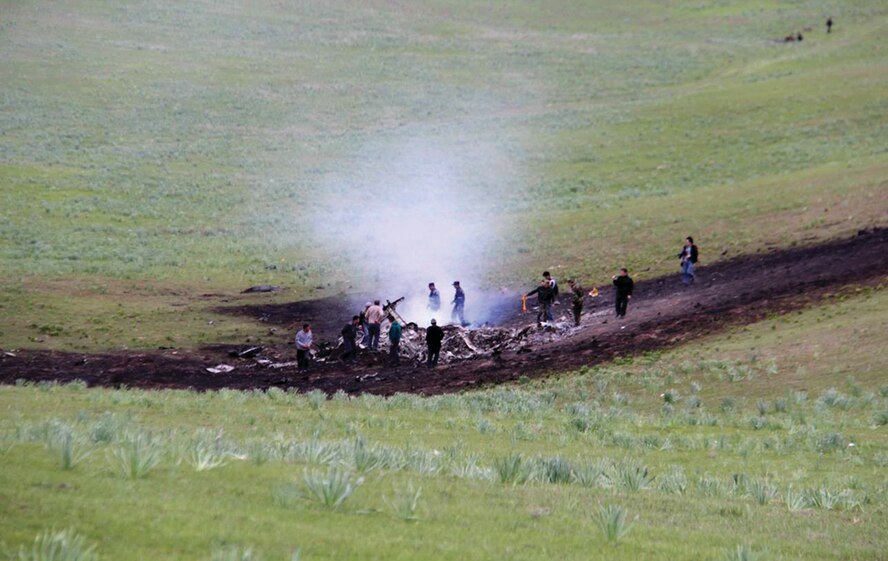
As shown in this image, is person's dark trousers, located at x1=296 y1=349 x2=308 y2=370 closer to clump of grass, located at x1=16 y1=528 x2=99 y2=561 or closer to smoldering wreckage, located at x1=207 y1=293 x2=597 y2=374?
smoldering wreckage, located at x1=207 y1=293 x2=597 y2=374

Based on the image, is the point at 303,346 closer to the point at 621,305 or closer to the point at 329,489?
the point at 621,305

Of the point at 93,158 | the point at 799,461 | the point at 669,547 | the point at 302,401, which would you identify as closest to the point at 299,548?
the point at 669,547

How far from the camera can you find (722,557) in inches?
375

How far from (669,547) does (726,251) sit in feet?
112

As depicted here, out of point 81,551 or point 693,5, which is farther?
point 693,5

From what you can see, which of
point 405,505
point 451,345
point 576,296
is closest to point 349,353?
point 451,345

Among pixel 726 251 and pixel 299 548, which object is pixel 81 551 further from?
pixel 726 251

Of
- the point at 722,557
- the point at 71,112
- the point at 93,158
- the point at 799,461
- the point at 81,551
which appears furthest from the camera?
the point at 71,112

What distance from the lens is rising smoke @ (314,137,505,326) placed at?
44.8 metres

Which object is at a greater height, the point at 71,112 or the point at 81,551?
the point at 71,112

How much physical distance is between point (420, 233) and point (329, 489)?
4831 cm

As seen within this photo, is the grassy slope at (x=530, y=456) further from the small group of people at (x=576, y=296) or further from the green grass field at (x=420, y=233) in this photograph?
the small group of people at (x=576, y=296)

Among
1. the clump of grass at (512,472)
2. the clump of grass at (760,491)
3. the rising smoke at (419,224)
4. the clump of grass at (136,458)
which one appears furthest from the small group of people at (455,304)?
the clump of grass at (136,458)

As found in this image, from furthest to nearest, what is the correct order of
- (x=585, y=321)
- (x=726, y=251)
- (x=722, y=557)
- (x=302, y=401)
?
(x=726, y=251) < (x=585, y=321) < (x=302, y=401) < (x=722, y=557)
